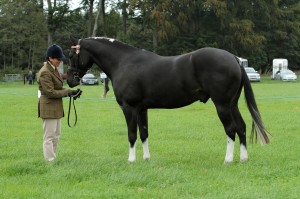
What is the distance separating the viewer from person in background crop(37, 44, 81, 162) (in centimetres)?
789

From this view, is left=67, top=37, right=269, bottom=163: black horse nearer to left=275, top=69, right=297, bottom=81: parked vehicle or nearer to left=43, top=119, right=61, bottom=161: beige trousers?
left=43, top=119, right=61, bottom=161: beige trousers

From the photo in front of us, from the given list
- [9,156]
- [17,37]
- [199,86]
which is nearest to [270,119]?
[199,86]

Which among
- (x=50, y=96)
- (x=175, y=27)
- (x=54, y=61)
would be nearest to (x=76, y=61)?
(x=54, y=61)

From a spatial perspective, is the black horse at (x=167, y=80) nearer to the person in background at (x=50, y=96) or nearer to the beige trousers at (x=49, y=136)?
the person in background at (x=50, y=96)

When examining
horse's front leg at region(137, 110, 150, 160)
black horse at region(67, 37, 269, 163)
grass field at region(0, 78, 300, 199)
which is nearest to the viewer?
grass field at region(0, 78, 300, 199)

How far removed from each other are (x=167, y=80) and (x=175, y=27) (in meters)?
50.9

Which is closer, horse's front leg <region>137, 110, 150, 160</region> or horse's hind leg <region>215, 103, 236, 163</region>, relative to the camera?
horse's hind leg <region>215, 103, 236, 163</region>

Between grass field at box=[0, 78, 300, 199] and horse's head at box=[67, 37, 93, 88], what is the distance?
1472 mm

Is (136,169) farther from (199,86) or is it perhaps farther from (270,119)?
(270,119)

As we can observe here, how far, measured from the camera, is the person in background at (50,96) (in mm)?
7895

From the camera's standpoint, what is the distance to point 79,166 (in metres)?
7.74

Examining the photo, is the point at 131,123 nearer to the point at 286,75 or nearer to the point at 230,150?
the point at 230,150

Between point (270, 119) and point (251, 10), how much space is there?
5002 centimetres

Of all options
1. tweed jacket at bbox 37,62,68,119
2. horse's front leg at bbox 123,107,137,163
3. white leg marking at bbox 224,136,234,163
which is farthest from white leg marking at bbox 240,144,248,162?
tweed jacket at bbox 37,62,68,119
